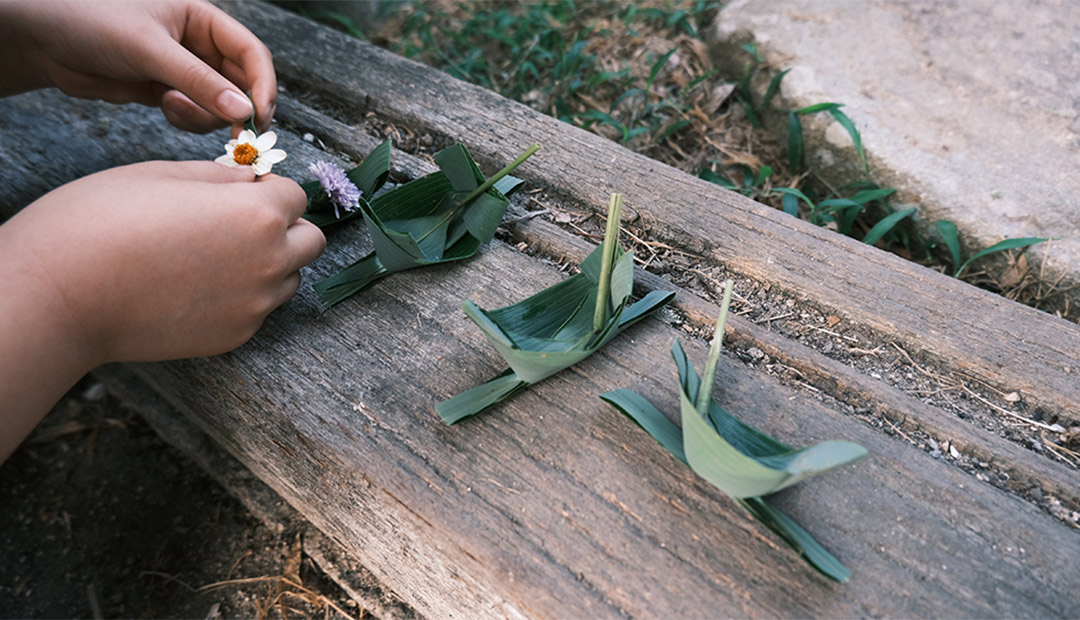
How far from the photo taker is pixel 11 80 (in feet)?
4.36

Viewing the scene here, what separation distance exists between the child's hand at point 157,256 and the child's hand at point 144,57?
204 millimetres

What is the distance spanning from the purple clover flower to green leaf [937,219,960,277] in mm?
1159

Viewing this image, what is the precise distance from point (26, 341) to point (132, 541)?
0.80 m

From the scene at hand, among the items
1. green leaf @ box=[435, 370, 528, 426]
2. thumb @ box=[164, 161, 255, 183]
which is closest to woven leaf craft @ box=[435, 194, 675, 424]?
green leaf @ box=[435, 370, 528, 426]

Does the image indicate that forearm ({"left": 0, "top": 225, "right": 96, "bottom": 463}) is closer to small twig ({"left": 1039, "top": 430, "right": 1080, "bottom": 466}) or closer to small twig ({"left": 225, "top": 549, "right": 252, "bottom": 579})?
small twig ({"left": 225, "top": 549, "right": 252, "bottom": 579})

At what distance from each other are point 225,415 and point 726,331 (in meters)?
0.78

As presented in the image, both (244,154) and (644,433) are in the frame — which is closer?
(644,433)

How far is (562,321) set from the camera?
98 cm

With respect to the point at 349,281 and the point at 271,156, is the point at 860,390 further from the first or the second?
the point at 271,156

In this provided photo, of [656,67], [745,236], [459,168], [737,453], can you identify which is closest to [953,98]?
[656,67]

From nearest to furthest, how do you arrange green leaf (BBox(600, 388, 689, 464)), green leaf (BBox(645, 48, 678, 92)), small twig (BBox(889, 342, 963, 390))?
green leaf (BBox(600, 388, 689, 464)) < small twig (BBox(889, 342, 963, 390)) < green leaf (BBox(645, 48, 678, 92))

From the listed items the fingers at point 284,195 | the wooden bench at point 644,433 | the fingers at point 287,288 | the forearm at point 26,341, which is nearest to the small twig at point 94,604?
the wooden bench at point 644,433

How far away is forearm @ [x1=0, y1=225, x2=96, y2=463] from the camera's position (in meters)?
0.83

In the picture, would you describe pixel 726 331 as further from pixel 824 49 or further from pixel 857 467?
pixel 824 49
